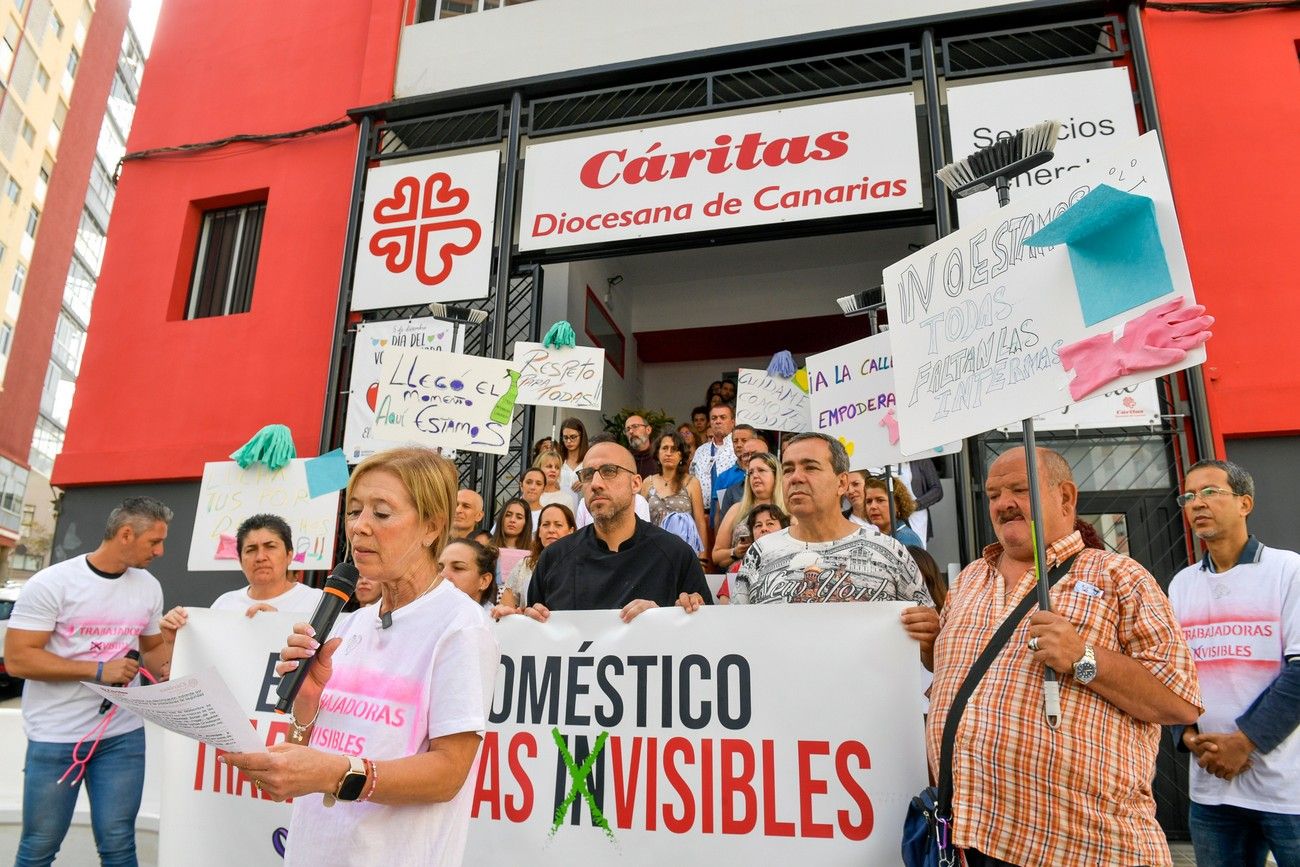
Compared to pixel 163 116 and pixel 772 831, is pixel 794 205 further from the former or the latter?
pixel 163 116

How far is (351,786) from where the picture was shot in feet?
4.97

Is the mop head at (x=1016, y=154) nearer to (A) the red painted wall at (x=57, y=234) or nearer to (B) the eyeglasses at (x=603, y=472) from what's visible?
(B) the eyeglasses at (x=603, y=472)

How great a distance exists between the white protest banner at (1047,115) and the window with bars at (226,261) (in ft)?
23.8

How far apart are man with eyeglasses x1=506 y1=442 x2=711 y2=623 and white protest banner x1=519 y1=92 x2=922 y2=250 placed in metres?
4.01

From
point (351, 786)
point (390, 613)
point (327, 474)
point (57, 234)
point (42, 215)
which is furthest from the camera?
point (57, 234)

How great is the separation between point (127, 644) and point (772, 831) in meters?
2.98

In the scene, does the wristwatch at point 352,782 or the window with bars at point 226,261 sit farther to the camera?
the window with bars at point 226,261

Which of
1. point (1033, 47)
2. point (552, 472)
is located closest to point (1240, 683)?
point (552, 472)

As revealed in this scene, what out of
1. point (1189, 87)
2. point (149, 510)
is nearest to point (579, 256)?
point (149, 510)

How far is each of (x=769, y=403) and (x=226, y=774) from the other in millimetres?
4679

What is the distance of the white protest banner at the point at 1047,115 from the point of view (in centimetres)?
635

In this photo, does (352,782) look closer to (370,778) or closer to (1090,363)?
(370,778)

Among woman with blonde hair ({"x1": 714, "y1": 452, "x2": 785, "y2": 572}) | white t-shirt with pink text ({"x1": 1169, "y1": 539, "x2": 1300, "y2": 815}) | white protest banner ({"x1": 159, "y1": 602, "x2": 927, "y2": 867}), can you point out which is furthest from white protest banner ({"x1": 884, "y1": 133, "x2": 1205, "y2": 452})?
woman with blonde hair ({"x1": 714, "y1": 452, "x2": 785, "y2": 572})

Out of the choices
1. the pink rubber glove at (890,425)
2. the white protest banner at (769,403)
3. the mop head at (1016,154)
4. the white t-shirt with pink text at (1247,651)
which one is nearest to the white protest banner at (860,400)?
the pink rubber glove at (890,425)
